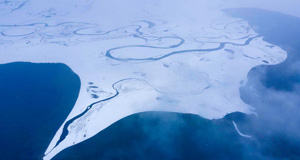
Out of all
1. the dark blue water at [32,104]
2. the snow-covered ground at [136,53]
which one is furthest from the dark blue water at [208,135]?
the dark blue water at [32,104]

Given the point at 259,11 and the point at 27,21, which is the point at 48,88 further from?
the point at 259,11

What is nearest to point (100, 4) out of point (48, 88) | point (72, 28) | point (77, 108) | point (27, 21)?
point (72, 28)

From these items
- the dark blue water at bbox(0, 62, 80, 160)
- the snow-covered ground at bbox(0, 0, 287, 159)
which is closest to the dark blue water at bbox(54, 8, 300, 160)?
the snow-covered ground at bbox(0, 0, 287, 159)

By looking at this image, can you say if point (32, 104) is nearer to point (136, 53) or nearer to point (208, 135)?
point (136, 53)

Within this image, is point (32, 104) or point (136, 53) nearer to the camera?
point (32, 104)

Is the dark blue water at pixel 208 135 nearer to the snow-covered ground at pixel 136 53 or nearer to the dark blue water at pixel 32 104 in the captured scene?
the snow-covered ground at pixel 136 53

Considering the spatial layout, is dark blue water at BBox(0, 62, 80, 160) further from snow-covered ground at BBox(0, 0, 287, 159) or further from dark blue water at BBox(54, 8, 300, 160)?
dark blue water at BBox(54, 8, 300, 160)

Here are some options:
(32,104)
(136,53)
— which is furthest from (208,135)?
(136,53)
